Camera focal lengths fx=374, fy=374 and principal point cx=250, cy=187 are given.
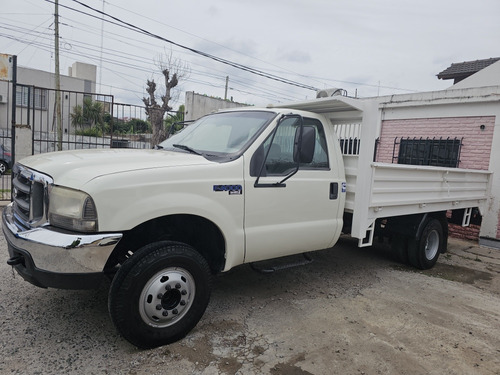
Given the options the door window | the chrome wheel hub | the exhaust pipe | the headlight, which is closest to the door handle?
the door window

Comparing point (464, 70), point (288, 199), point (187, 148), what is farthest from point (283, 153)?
point (464, 70)

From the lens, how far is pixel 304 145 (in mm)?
3611

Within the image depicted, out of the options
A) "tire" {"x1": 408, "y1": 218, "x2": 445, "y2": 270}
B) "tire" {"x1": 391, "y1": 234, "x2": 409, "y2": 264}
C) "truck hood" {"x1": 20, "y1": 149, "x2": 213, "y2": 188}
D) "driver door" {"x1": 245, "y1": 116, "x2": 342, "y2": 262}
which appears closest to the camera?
"truck hood" {"x1": 20, "y1": 149, "x2": 213, "y2": 188}

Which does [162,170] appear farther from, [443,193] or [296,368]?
[443,193]

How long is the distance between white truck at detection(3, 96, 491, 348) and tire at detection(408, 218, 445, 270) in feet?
2.66

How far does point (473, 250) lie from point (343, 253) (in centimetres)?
293

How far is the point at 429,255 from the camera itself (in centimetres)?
575

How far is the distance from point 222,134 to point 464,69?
1539 cm

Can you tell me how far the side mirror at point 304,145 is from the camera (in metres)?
3.60

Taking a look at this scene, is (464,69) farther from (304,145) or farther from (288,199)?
(288,199)

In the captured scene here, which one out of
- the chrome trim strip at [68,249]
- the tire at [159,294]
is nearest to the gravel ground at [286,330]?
the tire at [159,294]

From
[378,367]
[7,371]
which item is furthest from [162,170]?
[378,367]

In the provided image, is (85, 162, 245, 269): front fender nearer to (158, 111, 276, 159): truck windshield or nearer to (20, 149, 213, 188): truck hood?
(20, 149, 213, 188): truck hood

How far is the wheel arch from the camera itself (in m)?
3.16
